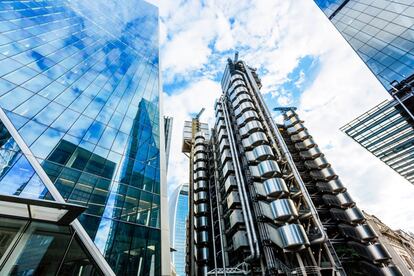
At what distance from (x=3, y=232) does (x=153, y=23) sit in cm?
5230

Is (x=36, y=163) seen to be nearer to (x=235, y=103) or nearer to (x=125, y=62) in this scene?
(x=125, y=62)

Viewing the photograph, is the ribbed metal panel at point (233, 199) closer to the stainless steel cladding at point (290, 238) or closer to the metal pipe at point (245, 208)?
the metal pipe at point (245, 208)

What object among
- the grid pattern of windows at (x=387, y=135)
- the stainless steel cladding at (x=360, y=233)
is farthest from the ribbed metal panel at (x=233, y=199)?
the grid pattern of windows at (x=387, y=135)

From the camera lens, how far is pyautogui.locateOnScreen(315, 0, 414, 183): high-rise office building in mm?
21438

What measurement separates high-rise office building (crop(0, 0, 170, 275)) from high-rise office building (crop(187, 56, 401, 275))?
13234 mm

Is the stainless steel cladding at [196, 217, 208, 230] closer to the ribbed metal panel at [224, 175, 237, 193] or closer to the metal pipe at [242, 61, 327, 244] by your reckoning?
the ribbed metal panel at [224, 175, 237, 193]

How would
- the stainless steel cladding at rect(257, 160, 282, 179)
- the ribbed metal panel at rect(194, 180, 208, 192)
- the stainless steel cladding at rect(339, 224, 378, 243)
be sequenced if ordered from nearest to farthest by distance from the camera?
the stainless steel cladding at rect(339, 224, 378, 243) < the stainless steel cladding at rect(257, 160, 282, 179) < the ribbed metal panel at rect(194, 180, 208, 192)

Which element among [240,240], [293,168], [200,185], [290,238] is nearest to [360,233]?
[293,168]

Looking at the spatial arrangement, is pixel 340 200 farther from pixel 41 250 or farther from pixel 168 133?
pixel 168 133

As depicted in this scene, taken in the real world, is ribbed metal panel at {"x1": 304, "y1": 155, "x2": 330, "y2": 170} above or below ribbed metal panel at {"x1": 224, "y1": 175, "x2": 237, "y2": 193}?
above

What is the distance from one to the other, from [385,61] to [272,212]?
24.8 meters

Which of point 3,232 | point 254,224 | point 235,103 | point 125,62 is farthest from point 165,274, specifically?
point 235,103

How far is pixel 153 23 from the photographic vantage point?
47438 millimetres

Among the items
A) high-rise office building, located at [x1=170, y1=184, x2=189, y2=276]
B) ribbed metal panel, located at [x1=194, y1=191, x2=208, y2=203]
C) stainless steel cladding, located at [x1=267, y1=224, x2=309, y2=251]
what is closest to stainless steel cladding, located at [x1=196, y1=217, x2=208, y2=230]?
ribbed metal panel, located at [x1=194, y1=191, x2=208, y2=203]
